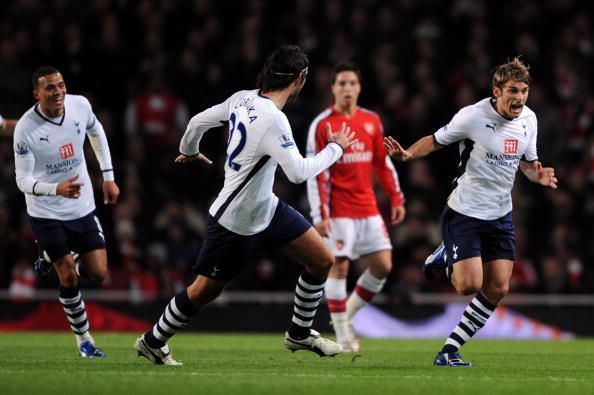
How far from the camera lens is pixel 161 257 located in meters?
18.1

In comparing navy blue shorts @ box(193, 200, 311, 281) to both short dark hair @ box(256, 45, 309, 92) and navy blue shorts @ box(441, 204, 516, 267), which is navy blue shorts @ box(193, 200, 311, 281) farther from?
navy blue shorts @ box(441, 204, 516, 267)

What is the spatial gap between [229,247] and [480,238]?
2291 millimetres

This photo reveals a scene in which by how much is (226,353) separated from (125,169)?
7.80m

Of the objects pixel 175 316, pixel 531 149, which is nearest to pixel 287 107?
pixel 531 149

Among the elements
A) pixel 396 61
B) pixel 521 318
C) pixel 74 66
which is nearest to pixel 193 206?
pixel 74 66

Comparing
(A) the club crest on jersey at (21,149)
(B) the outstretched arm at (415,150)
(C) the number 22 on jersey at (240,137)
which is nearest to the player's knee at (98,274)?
(A) the club crest on jersey at (21,149)

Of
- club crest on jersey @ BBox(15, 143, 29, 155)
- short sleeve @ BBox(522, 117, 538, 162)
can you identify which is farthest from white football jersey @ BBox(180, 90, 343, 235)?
club crest on jersey @ BBox(15, 143, 29, 155)

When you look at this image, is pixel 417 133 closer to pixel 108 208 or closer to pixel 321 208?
pixel 108 208

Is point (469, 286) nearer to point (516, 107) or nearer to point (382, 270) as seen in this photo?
point (516, 107)

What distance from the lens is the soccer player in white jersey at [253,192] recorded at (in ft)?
29.8

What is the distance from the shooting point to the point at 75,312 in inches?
439

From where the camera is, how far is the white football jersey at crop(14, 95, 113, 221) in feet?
35.4

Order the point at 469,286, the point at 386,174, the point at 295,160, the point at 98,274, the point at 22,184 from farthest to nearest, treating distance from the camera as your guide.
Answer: the point at 386,174, the point at 98,274, the point at 22,184, the point at 469,286, the point at 295,160

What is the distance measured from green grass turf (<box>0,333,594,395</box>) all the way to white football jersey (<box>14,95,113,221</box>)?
4.60ft
